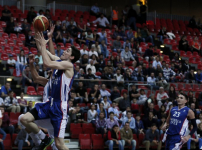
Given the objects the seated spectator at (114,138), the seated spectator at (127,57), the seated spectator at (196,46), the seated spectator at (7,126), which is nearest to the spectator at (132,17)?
the seated spectator at (196,46)

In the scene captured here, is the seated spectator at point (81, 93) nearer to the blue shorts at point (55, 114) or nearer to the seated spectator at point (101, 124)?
the seated spectator at point (101, 124)

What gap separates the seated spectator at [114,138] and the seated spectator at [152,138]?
45.9 inches

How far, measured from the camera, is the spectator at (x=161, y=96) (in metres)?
15.8

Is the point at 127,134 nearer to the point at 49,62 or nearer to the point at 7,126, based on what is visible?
the point at 7,126

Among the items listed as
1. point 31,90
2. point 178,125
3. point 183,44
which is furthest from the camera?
point 183,44

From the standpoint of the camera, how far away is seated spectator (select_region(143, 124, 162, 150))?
555 inches

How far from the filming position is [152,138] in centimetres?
1426

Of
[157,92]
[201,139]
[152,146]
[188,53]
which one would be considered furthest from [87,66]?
[188,53]

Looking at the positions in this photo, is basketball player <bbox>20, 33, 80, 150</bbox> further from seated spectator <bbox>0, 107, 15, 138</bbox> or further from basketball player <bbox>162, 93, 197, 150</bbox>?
seated spectator <bbox>0, 107, 15, 138</bbox>

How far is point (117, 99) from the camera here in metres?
15.0

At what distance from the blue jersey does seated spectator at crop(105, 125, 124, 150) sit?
17.0 ft

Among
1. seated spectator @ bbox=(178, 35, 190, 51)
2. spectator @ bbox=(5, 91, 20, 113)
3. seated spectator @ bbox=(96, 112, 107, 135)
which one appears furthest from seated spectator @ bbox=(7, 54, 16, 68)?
seated spectator @ bbox=(178, 35, 190, 51)

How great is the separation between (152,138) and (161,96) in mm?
2330

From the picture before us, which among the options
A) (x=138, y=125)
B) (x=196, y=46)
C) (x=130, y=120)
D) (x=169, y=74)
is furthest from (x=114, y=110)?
(x=196, y=46)
